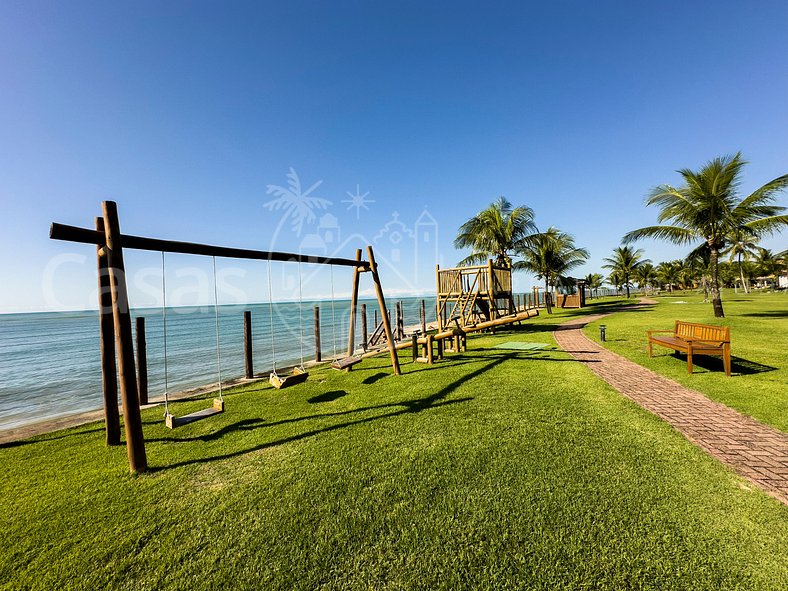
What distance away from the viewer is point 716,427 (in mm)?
4438

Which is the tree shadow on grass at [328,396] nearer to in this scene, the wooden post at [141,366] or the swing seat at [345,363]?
the swing seat at [345,363]

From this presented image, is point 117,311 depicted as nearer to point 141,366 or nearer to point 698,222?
point 141,366

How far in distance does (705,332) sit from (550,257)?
75.0ft

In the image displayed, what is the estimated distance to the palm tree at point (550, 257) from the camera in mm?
28516

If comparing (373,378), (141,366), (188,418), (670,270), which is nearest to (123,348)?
(188,418)

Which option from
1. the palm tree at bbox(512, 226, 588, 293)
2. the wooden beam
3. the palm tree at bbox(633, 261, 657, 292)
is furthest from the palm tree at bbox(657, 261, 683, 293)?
the wooden beam

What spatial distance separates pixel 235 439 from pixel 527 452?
13.7 feet

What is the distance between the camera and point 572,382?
670 centimetres

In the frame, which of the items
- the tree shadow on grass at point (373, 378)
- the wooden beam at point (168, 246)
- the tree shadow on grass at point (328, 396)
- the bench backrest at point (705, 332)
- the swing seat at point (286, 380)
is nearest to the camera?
the wooden beam at point (168, 246)

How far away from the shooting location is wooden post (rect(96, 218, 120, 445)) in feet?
13.6

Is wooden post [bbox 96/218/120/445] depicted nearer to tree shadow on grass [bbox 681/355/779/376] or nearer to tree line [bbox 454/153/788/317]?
tree shadow on grass [bbox 681/355/779/376]

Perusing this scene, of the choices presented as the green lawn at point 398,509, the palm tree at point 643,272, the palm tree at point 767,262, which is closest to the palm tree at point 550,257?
the green lawn at point 398,509

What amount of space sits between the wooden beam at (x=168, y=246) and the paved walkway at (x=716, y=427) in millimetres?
7135

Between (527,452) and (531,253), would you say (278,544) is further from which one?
(531,253)
